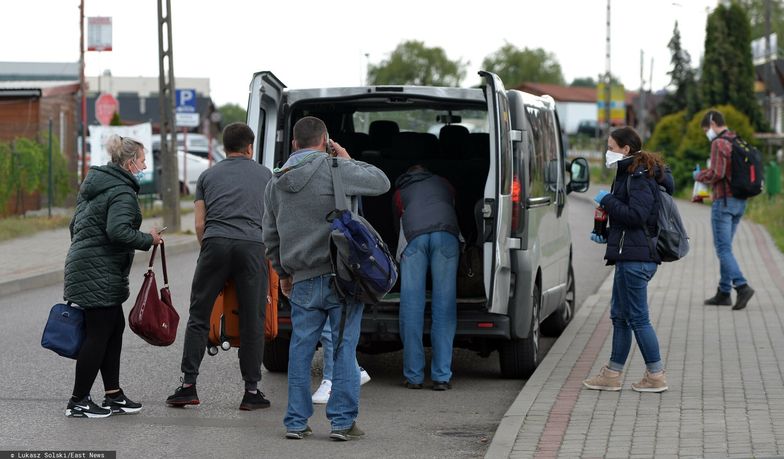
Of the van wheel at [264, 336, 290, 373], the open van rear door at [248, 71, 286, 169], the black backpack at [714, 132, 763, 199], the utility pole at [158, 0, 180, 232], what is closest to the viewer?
the open van rear door at [248, 71, 286, 169]

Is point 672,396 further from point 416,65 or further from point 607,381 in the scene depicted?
point 416,65

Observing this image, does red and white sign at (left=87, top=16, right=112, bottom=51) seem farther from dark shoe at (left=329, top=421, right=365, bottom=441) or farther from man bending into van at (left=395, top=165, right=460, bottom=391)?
dark shoe at (left=329, top=421, right=365, bottom=441)

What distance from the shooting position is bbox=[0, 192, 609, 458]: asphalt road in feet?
23.9

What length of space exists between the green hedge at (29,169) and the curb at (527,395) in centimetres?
1431

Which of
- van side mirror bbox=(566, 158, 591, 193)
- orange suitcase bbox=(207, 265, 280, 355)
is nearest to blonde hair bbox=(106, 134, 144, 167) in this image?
orange suitcase bbox=(207, 265, 280, 355)

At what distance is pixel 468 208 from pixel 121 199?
3.28m

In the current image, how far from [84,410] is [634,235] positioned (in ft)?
11.1

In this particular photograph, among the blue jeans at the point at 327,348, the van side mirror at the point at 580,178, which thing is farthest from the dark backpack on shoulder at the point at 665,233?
the van side mirror at the point at 580,178

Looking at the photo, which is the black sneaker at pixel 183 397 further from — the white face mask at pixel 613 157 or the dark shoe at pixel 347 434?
the white face mask at pixel 613 157

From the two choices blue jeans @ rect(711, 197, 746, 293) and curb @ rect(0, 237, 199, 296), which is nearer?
blue jeans @ rect(711, 197, 746, 293)

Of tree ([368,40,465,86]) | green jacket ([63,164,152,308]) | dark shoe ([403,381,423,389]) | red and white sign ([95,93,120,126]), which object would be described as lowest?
dark shoe ([403,381,423,389])

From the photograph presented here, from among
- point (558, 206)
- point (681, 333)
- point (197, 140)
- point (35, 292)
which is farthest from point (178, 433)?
point (197, 140)

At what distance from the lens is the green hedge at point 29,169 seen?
24.6 metres

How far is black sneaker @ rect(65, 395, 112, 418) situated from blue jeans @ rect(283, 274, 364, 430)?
1.39 m
